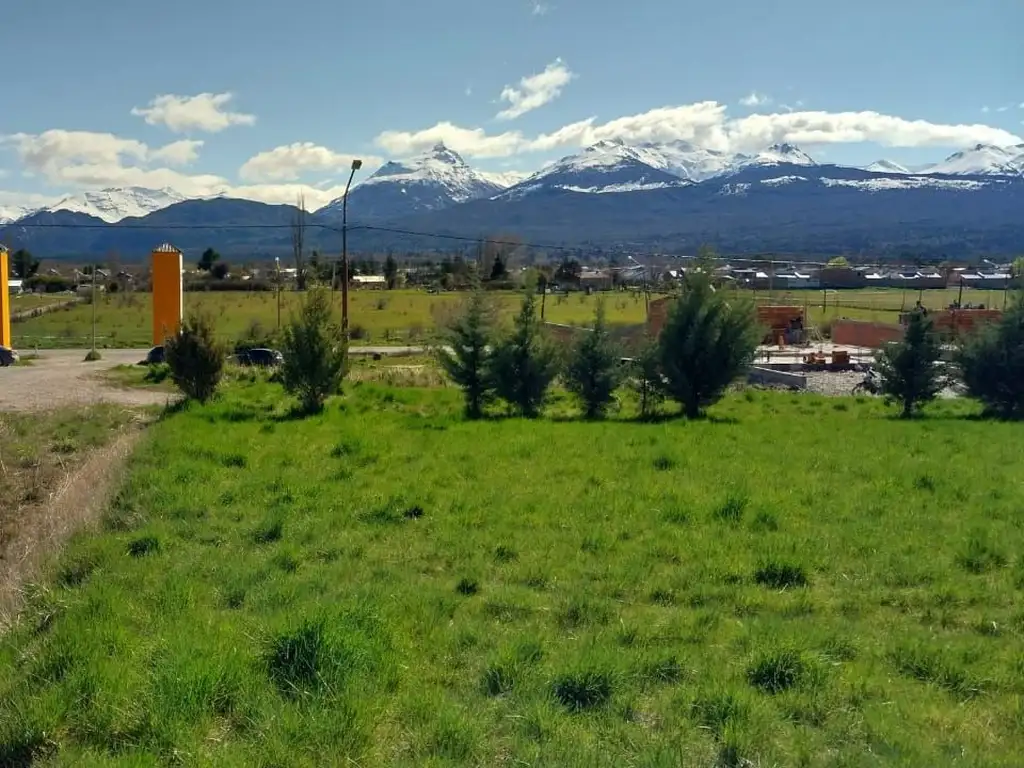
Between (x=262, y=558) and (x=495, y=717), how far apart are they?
3375mm

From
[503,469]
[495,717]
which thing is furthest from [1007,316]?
[495,717]

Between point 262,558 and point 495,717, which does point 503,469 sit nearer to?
point 262,558

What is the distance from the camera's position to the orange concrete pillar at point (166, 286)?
115ft

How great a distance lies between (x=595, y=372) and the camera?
61.4ft

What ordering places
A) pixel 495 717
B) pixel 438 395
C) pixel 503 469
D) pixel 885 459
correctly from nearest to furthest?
pixel 495 717 < pixel 503 469 < pixel 885 459 < pixel 438 395

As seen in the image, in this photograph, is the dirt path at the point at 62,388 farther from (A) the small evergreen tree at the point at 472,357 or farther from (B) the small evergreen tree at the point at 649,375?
(B) the small evergreen tree at the point at 649,375

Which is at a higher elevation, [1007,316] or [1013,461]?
[1007,316]

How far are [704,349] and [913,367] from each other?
476cm

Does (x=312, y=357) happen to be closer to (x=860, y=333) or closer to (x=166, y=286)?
(x=166, y=286)

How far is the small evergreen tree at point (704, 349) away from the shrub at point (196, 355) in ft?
29.2

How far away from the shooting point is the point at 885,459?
11836 millimetres

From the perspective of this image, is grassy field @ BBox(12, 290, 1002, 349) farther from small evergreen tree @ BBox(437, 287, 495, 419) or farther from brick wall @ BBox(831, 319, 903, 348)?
small evergreen tree @ BBox(437, 287, 495, 419)

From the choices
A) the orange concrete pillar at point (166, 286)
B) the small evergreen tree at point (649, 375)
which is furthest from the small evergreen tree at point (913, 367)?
the orange concrete pillar at point (166, 286)

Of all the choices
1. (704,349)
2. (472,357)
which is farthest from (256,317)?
(704,349)
